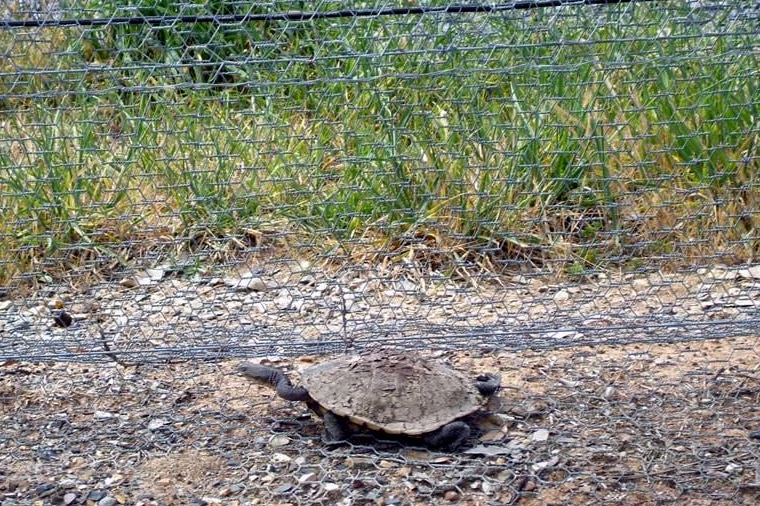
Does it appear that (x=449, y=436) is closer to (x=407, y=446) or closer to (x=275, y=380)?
(x=407, y=446)

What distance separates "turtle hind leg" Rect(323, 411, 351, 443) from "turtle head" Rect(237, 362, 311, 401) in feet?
0.39

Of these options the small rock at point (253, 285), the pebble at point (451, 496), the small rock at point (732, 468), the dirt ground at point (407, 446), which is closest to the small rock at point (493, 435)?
the dirt ground at point (407, 446)

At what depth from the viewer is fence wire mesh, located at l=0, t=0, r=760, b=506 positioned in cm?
305

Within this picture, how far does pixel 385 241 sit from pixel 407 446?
130 cm

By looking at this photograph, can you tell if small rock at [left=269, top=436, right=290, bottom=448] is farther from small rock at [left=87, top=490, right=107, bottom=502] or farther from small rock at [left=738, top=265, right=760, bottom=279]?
small rock at [left=738, top=265, right=760, bottom=279]

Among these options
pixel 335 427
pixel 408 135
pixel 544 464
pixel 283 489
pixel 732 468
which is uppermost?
pixel 408 135

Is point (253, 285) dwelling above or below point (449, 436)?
above

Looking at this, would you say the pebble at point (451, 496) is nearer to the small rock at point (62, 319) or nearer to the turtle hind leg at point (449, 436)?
the turtle hind leg at point (449, 436)

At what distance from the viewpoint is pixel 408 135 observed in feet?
11.9

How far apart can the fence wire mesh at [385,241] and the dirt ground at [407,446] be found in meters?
0.01

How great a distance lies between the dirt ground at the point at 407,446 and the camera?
9.47 ft

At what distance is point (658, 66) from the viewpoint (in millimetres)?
3354

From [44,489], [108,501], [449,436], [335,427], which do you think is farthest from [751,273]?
[44,489]

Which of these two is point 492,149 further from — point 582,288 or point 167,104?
point 167,104
